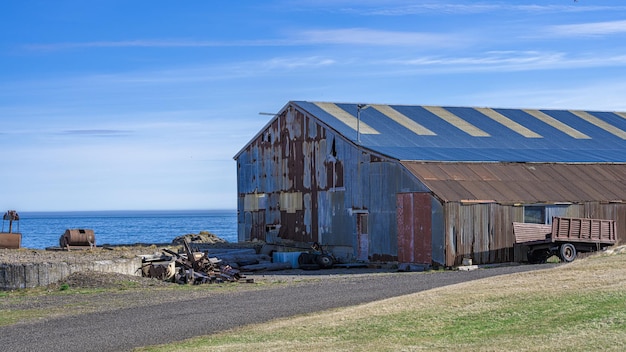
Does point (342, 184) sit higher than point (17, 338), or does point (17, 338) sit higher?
point (342, 184)

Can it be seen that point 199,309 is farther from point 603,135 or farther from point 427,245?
point 603,135

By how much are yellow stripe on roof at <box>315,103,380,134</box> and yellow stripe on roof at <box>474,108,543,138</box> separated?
402 inches

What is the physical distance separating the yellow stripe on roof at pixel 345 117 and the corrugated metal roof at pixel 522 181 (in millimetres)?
6212

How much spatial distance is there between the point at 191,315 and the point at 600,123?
4304 centimetres

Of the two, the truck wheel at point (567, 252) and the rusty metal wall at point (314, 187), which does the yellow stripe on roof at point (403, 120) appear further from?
the truck wheel at point (567, 252)

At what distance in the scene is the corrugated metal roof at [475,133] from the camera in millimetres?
48719

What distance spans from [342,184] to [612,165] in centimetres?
1477

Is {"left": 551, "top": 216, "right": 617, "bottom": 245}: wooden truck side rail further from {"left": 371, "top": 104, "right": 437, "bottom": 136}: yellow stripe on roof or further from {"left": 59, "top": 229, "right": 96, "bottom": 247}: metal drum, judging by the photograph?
{"left": 59, "top": 229, "right": 96, "bottom": 247}: metal drum

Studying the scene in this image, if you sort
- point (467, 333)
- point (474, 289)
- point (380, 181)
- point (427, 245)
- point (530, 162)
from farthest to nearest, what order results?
point (530, 162) → point (380, 181) → point (427, 245) → point (474, 289) → point (467, 333)

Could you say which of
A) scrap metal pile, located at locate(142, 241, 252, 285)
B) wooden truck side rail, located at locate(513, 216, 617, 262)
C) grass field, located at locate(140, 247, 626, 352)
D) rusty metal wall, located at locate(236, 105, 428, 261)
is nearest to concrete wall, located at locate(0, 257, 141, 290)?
scrap metal pile, located at locate(142, 241, 252, 285)

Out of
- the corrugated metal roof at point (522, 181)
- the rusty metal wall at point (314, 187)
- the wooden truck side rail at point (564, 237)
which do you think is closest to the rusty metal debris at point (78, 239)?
the rusty metal wall at point (314, 187)

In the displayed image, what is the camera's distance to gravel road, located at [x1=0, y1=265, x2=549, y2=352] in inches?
825

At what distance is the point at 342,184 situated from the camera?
48.8m

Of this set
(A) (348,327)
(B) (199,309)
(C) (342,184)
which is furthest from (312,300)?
(C) (342,184)
